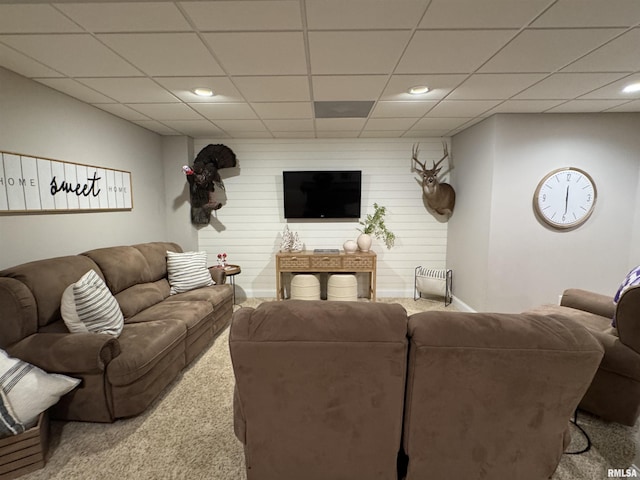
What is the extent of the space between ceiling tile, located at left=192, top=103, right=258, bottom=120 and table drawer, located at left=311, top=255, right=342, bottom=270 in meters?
1.95

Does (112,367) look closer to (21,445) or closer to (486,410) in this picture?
(21,445)

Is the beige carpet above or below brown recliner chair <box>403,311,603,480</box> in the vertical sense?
below

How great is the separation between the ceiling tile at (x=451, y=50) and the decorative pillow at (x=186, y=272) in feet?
9.33

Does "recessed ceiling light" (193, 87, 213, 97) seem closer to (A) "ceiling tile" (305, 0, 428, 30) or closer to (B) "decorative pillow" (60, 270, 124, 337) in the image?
(A) "ceiling tile" (305, 0, 428, 30)

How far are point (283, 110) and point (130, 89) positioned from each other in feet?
4.45

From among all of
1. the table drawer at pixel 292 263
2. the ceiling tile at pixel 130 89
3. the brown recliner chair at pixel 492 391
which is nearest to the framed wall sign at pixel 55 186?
the ceiling tile at pixel 130 89

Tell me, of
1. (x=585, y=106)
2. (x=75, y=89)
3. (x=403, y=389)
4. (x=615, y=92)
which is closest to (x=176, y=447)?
(x=403, y=389)

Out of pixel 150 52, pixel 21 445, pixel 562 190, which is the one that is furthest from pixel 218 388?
pixel 562 190

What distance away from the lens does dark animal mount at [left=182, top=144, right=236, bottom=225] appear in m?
4.03

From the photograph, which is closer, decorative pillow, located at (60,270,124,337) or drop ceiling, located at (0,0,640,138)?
drop ceiling, located at (0,0,640,138)

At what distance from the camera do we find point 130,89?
2.48 m

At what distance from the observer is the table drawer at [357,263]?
13.3 feet

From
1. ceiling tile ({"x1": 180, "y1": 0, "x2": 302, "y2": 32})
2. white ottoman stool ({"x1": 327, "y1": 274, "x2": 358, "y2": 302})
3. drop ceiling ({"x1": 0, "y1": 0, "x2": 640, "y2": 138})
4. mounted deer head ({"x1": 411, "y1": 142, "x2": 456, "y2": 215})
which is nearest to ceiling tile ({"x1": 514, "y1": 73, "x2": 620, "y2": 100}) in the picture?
drop ceiling ({"x1": 0, "y1": 0, "x2": 640, "y2": 138})

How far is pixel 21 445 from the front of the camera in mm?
1548
